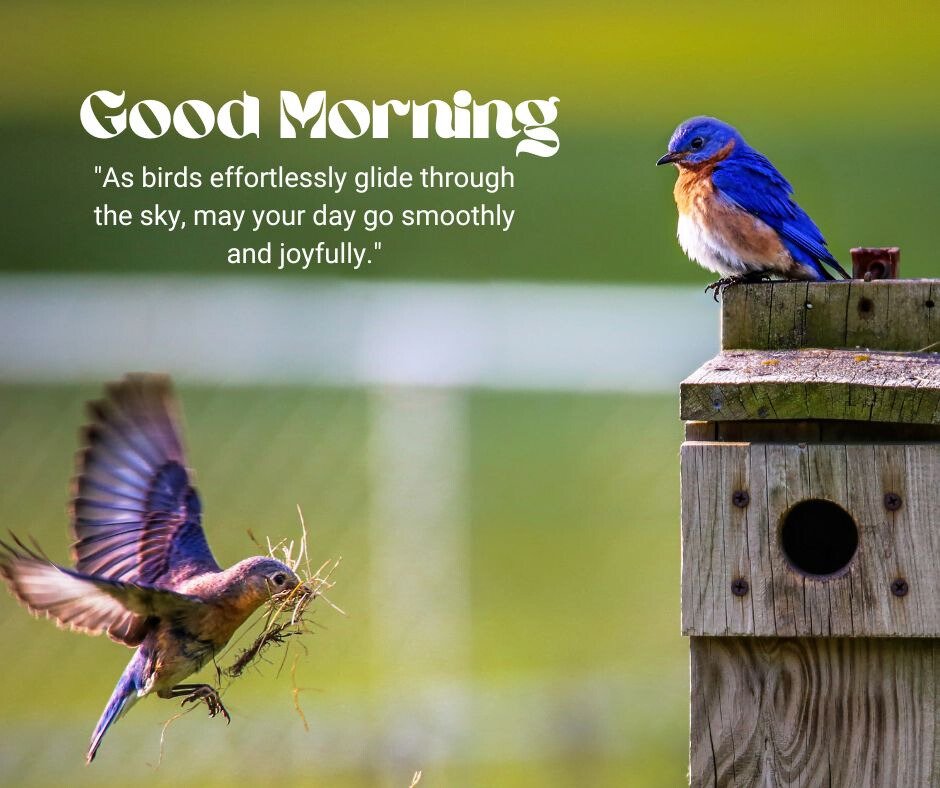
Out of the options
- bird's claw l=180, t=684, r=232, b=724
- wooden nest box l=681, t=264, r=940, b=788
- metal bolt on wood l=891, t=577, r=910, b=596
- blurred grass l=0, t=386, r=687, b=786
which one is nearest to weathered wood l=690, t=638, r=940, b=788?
wooden nest box l=681, t=264, r=940, b=788

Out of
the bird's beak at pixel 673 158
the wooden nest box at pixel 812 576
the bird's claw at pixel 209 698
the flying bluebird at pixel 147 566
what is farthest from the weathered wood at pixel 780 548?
the bird's beak at pixel 673 158

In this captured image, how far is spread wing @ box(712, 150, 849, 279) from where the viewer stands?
4.12 meters

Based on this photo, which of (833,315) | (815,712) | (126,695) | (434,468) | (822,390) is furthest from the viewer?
(434,468)

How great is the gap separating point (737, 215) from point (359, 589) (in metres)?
3.60

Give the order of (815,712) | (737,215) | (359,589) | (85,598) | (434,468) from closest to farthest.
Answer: (815,712), (85,598), (737,215), (434,468), (359,589)

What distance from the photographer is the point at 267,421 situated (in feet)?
27.2

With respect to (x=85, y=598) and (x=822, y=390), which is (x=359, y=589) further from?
(x=822, y=390)

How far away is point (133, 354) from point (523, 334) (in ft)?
6.67

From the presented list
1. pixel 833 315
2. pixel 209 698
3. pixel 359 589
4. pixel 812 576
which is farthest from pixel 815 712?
pixel 359 589

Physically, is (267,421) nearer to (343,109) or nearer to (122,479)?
(122,479)

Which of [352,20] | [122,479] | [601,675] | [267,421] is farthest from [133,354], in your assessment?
[352,20]

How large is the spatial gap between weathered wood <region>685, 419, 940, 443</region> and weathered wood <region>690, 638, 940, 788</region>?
1.29ft

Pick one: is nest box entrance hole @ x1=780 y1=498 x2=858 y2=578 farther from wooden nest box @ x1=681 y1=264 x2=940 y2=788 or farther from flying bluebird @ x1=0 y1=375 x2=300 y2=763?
flying bluebird @ x1=0 y1=375 x2=300 y2=763

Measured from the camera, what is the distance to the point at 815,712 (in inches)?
116
